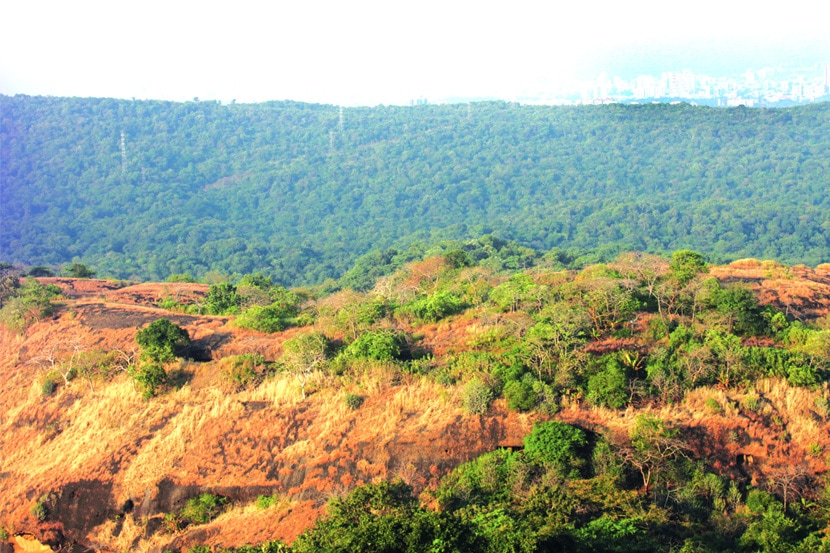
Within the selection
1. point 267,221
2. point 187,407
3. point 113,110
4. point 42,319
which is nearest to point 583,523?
point 187,407

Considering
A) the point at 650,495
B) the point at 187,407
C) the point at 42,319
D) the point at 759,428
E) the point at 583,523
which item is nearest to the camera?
the point at 583,523

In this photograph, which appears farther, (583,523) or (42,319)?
(42,319)

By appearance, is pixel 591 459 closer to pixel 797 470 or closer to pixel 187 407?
pixel 797 470

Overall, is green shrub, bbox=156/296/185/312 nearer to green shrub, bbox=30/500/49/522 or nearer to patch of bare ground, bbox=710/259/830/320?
green shrub, bbox=30/500/49/522

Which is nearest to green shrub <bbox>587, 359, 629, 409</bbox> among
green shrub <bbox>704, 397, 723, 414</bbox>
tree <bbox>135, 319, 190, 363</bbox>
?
green shrub <bbox>704, 397, 723, 414</bbox>

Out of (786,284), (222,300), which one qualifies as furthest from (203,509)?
(786,284)

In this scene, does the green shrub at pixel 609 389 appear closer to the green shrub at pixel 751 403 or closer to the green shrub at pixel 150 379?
the green shrub at pixel 751 403
